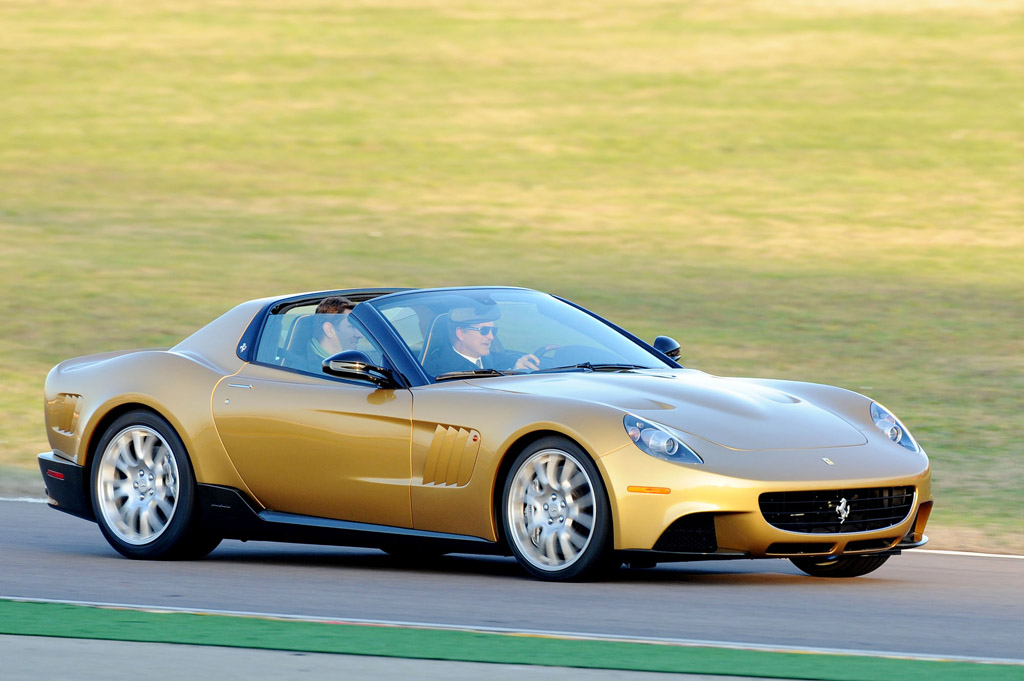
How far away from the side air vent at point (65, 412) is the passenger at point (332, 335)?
1.38m

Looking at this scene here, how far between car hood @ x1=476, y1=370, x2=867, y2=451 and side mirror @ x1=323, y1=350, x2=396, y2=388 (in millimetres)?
453

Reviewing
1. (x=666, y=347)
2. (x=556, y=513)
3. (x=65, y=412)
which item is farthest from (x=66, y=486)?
(x=666, y=347)

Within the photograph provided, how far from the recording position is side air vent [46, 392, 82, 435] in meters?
9.26

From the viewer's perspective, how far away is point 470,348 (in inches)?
336

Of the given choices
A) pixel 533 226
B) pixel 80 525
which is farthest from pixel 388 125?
pixel 80 525

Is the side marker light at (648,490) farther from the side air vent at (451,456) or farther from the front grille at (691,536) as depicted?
the side air vent at (451,456)

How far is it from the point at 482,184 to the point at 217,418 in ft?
61.1

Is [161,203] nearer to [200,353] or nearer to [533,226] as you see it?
[533,226]

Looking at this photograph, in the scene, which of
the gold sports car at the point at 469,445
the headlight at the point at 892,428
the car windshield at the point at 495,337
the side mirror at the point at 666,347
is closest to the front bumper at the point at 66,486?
the gold sports car at the point at 469,445

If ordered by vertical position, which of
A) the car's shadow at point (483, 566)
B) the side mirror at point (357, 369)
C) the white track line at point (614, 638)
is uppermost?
the side mirror at point (357, 369)

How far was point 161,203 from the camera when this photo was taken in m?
26.1

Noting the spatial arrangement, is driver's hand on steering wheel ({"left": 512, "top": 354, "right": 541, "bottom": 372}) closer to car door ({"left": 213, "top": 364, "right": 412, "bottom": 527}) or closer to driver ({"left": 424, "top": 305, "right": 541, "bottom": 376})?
driver ({"left": 424, "top": 305, "right": 541, "bottom": 376})

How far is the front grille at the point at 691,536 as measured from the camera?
7477mm

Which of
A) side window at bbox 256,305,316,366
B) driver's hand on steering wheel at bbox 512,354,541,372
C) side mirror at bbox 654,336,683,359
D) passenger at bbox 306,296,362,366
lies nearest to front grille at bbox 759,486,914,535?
driver's hand on steering wheel at bbox 512,354,541,372
